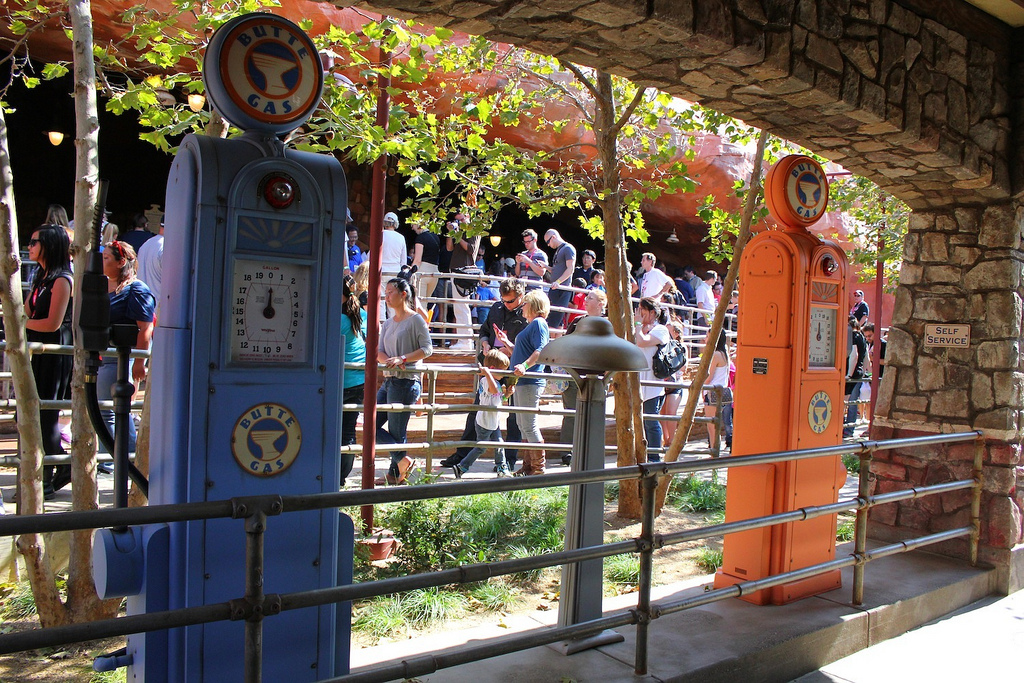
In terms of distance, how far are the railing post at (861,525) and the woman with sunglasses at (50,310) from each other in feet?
17.2

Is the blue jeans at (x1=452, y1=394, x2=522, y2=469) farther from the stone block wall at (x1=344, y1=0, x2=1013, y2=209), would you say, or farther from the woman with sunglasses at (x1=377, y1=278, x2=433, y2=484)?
the stone block wall at (x1=344, y1=0, x2=1013, y2=209)

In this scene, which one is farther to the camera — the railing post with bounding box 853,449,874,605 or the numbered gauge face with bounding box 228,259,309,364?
the railing post with bounding box 853,449,874,605

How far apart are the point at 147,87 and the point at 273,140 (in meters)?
2.74

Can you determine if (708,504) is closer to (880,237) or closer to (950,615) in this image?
(950,615)

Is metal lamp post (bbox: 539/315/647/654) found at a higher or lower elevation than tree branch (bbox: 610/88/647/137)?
lower

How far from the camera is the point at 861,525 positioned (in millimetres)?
4180

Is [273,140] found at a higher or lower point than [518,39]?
lower

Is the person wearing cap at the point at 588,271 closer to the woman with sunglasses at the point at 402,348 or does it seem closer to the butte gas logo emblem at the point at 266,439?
the woman with sunglasses at the point at 402,348

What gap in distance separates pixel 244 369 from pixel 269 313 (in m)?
0.20

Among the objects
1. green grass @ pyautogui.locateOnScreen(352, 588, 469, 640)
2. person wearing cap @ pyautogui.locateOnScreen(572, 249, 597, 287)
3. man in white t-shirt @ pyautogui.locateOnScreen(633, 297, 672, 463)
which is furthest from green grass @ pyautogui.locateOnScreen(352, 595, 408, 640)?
person wearing cap @ pyautogui.locateOnScreen(572, 249, 597, 287)

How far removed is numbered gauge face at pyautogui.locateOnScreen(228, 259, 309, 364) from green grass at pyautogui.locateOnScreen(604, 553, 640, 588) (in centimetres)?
351

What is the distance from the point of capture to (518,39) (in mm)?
3562

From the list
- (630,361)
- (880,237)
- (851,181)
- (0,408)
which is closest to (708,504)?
(880,237)

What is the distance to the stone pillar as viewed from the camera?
5215 millimetres
